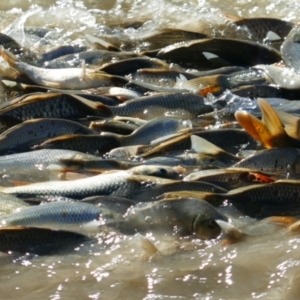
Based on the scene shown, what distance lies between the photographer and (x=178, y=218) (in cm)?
363

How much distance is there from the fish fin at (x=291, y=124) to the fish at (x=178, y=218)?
0.96m

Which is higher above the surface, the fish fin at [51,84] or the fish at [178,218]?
the fish fin at [51,84]

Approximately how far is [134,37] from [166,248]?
3.89 m

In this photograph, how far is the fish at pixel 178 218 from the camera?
3.54 m

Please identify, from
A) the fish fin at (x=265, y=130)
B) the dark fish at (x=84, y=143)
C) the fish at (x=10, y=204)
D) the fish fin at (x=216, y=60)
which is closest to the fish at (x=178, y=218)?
the fish at (x=10, y=204)

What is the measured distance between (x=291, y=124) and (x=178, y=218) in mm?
1152

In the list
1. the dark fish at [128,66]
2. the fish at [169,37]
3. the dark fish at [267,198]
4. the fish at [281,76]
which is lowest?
the dark fish at [267,198]

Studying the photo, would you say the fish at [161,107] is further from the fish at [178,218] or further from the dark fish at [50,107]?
the fish at [178,218]

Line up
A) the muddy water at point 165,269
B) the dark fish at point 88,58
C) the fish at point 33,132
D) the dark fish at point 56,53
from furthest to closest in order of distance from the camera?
the dark fish at point 56,53, the dark fish at point 88,58, the fish at point 33,132, the muddy water at point 165,269

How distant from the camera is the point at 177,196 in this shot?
3.81m

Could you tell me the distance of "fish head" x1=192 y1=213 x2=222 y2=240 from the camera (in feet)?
11.6

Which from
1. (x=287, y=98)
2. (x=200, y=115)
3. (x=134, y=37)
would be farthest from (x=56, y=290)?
(x=134, y=37)

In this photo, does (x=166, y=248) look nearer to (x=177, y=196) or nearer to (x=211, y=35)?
(x=177, y=196)

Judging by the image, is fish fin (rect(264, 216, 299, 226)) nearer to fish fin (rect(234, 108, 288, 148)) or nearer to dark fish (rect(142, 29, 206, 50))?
fish fin (rect(234, 108, 288, 148))
